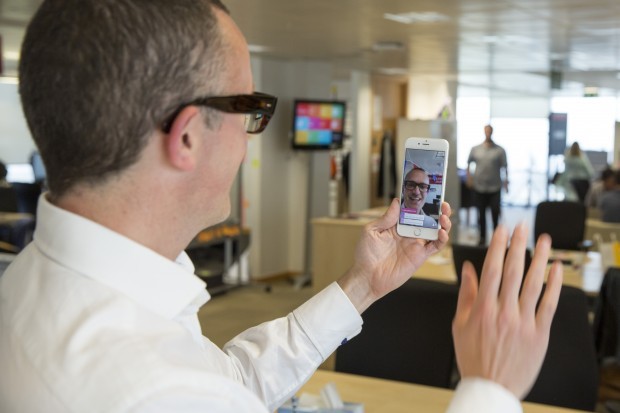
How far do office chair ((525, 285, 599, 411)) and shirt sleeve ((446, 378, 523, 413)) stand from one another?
2.01m

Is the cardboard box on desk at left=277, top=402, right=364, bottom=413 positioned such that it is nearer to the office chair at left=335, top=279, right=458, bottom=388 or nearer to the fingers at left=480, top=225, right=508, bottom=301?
the office chair at left=335, top=279, right=458, bottom=388

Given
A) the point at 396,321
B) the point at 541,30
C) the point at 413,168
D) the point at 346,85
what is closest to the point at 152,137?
the point at 413,168

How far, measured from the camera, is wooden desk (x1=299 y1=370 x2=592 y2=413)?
7.66 ft

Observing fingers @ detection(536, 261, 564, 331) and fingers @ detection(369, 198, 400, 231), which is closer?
fingers @ detection(536, 261, 564, 331)

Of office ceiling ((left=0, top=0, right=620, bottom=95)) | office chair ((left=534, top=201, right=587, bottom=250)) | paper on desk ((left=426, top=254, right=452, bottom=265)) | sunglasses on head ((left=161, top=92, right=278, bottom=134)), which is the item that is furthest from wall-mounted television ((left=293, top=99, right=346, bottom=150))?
sunglasses on head ((left=161, top=92, right=278, bottom=134))

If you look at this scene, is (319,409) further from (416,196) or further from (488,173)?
(488,173)

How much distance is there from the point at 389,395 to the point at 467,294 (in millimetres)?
1488

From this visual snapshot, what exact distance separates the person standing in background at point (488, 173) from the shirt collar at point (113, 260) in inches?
399

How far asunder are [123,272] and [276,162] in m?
9.06

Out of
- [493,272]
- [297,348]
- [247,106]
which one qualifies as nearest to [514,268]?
[493,272]

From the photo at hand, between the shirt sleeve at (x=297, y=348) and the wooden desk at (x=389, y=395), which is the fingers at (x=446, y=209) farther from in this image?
the wooden desk at (x=389, y=395)

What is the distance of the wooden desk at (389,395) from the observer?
2336 millimetres

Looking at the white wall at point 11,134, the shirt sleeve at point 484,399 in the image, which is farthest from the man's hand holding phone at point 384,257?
the white wall at point 11,134

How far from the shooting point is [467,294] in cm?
105
